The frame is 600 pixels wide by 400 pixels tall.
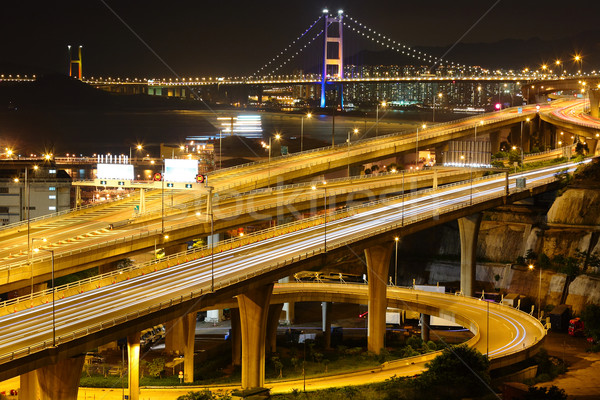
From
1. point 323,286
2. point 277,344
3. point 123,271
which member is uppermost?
point 123,271

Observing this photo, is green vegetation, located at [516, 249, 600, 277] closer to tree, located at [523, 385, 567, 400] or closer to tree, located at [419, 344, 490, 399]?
tree, located at [523, 385, 567, 400]

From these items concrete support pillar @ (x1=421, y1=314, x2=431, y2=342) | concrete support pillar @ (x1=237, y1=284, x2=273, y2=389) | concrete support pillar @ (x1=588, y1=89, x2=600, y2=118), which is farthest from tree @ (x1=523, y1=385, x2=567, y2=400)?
concrete support pillar @ (x1=588, y1=89, x2=600, y2=118)

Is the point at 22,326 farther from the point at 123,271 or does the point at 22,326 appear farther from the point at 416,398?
the point at 416,398

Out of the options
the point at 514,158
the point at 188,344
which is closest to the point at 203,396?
the point at 188,344

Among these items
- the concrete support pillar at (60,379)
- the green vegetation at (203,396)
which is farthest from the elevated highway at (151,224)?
the concrete support pillar at (60,379)

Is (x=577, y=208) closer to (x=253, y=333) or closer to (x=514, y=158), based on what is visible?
(x=514, y=158)

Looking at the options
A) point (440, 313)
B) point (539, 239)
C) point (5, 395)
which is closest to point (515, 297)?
point (539, 239)
